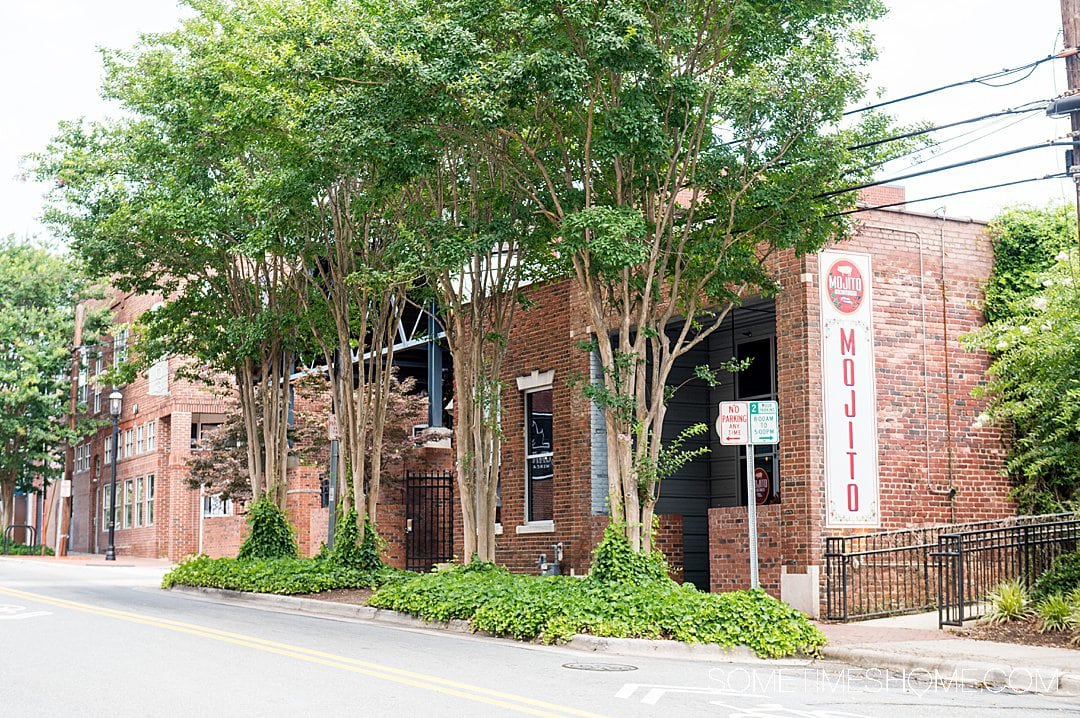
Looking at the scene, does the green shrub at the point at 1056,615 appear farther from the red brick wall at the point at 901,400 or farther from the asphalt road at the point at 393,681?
the asphalt road at the point at 393,681

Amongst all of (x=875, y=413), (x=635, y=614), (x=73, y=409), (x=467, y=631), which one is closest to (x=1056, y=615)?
(x=875, y=413)

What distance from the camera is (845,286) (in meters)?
17.3

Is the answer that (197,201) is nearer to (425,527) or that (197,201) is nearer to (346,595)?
(346,595)

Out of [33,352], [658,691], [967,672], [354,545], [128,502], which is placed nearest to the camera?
[658,691]

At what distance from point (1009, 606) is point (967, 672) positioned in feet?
11.8

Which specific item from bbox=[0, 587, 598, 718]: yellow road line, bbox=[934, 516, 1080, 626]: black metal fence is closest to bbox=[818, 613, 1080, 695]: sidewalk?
bbox=[934, 516, 1080, 626]: black metal fence

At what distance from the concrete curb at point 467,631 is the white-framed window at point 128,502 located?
3143cm

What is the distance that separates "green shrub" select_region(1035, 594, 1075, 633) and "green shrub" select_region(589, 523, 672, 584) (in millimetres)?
4381

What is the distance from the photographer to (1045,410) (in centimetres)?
1739

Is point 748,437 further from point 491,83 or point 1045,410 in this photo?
point 1045,410

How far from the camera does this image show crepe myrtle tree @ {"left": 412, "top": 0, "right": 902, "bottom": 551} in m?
13.7

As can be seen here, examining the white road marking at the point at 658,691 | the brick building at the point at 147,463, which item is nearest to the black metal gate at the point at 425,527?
the brick building at the point at 147,463

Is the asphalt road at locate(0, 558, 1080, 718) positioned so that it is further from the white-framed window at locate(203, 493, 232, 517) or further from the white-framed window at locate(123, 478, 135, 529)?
the white-framed window at locate(123, 478, 135, 529)

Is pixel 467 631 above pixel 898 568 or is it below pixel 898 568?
below
